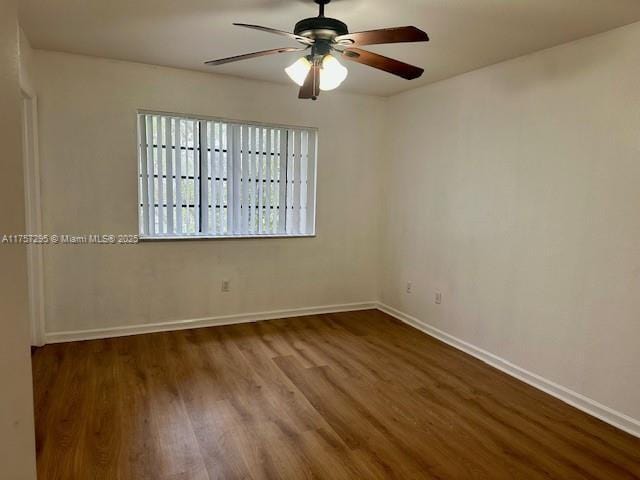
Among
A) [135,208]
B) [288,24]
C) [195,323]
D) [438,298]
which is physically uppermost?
[288,24]

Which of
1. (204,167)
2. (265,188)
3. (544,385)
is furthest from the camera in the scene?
(265,188)

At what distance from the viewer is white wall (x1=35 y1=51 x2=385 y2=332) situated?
3.42m

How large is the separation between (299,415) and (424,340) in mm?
1729

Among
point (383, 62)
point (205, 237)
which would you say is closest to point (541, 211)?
point (383, 62)

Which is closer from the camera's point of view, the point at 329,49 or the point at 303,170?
the point at 329,49

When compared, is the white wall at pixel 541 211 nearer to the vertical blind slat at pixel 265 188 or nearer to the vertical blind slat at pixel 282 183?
the vertical blind slat at pixel 282 183

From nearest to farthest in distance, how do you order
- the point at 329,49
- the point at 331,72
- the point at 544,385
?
1. the point at 329,49
2. the point at 331,72
3. the point at 544,385

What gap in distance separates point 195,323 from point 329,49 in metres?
2.85

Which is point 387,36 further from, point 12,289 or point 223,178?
point 223,178

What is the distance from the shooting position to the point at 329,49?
7.27ft

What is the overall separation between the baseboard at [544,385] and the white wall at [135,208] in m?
1.18

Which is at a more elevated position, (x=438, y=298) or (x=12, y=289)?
(x=12, y=289)

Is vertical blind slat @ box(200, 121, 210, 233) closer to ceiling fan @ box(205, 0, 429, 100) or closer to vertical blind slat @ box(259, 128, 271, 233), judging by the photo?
vertical blind slat @ box(259, 128, 271, 233)

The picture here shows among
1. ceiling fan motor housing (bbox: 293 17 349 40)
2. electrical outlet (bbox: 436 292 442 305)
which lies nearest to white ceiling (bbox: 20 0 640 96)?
ceiling fan motor housing (bbox: 293 17 349 40)
